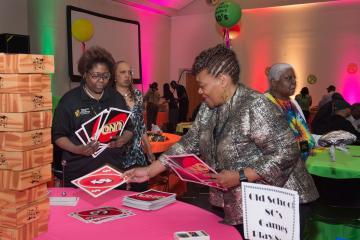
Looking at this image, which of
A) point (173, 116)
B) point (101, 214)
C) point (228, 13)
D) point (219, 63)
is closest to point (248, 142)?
point (219, 63)

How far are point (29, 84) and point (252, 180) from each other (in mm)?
935

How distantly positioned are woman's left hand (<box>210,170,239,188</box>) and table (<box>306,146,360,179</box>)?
2064 millimetres

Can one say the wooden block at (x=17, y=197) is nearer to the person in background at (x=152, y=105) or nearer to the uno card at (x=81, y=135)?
the uno card at (x=81, y=135)

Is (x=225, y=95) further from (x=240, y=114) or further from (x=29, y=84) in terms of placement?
(x=29, y=84)

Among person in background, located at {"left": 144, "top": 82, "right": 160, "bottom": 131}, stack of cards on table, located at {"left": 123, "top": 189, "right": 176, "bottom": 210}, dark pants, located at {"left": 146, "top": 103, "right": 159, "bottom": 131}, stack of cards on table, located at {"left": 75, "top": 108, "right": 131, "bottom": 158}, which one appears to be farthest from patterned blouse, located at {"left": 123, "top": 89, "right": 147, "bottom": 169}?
person in background, located at {"left": 144, "top": 82, "right": 160, "bottom": 131}

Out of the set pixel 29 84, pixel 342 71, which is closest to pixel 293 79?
pixel 29 84

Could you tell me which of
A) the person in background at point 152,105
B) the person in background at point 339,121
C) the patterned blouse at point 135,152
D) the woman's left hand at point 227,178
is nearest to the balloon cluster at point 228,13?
the person in background at point 152,105

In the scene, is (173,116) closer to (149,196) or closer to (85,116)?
(85,116)

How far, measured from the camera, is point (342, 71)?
11.5 m

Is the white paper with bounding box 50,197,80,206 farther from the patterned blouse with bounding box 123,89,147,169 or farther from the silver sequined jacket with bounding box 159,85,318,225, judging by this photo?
the patterned blouse with bounding box 123,89,147,169

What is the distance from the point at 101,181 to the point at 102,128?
48 cm

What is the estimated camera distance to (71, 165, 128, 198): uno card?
6.68 feet

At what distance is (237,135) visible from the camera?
5.74ft

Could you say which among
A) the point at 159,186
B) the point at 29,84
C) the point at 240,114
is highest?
the point at 29,84
